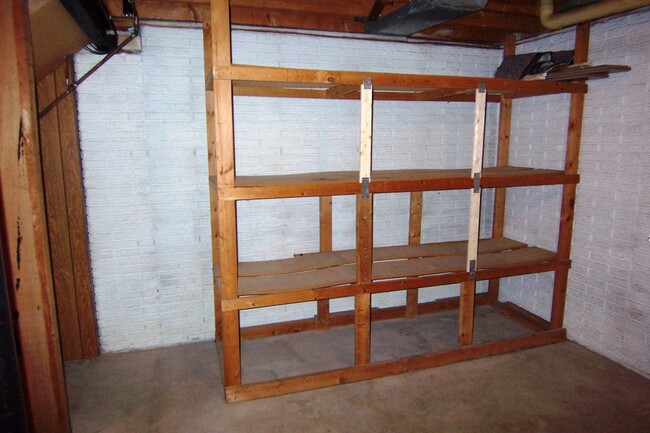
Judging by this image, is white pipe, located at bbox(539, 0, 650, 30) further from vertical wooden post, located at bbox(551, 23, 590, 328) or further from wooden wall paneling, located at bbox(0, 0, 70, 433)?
wooden wall paneling, located at bbox(0, 0, 70, 433)

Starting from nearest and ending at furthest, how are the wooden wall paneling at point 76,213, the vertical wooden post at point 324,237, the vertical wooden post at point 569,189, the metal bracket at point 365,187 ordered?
the metal bracket at point 365,187 → the wooden wall paneling at point 76,213 → the vertical wooden post at point 569,189 → the vertical wooden post at point 324,237

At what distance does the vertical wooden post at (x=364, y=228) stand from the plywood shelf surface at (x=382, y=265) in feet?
0.57

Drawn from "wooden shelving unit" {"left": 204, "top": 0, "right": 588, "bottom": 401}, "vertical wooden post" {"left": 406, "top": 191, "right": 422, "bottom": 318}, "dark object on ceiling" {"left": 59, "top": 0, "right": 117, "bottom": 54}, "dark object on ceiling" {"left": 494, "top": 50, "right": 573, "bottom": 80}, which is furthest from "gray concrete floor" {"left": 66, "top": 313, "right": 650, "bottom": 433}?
"dark object on ceiling" {"left": 59, "top": 0, "right": 117, "bottom": 54}

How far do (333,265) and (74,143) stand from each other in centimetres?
246

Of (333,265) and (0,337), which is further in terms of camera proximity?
(333,265)

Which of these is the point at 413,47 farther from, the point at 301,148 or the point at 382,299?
the point at 382,299

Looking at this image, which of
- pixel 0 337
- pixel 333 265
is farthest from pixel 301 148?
pixel 0 337

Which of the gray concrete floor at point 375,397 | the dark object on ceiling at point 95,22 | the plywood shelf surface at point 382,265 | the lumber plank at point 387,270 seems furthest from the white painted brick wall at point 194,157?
the lumber plank at point 387,270

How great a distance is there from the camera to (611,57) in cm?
376

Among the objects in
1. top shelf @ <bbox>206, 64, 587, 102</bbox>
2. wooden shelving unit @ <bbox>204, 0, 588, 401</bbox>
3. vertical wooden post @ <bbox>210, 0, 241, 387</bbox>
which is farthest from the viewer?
wooden shelving unit @ <bbox>204, 0, 588, 401</bbox>

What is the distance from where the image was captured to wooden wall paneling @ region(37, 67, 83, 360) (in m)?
→ 3.53

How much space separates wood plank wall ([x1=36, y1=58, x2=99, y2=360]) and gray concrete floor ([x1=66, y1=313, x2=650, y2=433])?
32cm

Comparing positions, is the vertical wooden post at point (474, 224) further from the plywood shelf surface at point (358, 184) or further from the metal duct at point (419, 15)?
the metal duct at point (419, 15)

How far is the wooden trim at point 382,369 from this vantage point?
3.36 m
